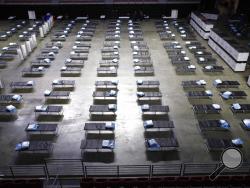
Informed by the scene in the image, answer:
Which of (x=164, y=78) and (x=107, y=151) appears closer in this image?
(x=107, y=151)

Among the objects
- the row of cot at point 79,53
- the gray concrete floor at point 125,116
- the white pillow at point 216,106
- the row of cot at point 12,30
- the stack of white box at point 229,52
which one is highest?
the stack of white box at point 229,52

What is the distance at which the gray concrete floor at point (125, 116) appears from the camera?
1628cm

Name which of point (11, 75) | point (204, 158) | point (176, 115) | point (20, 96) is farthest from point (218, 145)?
point (11, 75)

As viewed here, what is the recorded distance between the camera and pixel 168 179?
14.2 metres

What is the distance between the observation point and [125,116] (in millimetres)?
19828

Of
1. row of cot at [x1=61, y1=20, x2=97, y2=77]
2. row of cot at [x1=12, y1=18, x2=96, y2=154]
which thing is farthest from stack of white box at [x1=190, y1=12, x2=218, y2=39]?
row of cot at [x1=12, y1=18, x2=96, y2=154]

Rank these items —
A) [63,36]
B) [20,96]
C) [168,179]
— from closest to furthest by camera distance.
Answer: [168,179]
[20,96]
[63,36]

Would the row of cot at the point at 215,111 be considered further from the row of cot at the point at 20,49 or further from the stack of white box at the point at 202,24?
the row of cot at the point at 20,49

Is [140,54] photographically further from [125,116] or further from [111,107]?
[125,116]

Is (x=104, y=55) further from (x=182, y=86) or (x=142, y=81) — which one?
(x=182, y=86)

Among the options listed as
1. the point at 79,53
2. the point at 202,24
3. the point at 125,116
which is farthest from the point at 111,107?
the point at 202,24

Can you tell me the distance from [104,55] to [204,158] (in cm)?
1674

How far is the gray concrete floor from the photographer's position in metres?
16.3

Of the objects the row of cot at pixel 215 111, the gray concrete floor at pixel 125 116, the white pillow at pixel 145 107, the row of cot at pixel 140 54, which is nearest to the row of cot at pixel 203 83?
the row of cot at pixel 215 111
